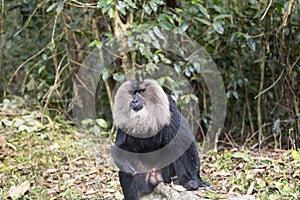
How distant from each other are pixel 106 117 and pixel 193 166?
3.02 meters

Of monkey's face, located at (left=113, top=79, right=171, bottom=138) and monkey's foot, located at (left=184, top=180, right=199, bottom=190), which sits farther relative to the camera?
monkey's face, located at (left=113, top=79, right=171, bottom=138)

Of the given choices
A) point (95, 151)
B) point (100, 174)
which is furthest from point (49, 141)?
point (100, 174)

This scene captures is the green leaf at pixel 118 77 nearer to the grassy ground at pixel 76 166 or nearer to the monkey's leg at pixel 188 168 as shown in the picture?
the grassy ground at pixel 76 166

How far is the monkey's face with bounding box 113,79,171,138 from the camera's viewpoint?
12.3 feet

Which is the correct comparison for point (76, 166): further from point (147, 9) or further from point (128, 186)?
point (147, 9)

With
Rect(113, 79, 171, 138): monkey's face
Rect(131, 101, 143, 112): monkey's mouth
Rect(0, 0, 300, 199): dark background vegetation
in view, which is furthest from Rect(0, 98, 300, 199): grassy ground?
Rect(131, 101, 143, 112): monkey's mouth

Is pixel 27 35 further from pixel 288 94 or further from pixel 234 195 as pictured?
pixel 234 195

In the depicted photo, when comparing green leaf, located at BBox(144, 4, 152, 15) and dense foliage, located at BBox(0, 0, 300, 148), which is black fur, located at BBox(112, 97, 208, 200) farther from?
dense foliage, located at BBox(0, 0, 300, 148)

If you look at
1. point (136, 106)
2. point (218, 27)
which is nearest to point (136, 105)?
point (136, 106)

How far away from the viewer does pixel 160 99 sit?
12.3ft

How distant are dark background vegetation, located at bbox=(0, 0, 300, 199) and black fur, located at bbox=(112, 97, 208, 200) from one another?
0.22 m

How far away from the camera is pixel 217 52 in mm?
5863

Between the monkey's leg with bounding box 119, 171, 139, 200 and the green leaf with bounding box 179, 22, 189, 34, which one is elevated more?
the green leaf with bounding box 179, 22, 189, 34

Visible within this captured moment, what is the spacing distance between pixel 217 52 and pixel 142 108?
2.36m
